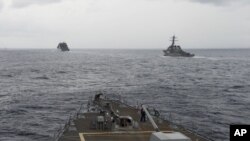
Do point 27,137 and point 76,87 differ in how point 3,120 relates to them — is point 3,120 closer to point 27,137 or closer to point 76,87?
point 27,137

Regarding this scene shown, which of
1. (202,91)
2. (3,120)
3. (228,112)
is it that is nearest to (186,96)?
(202,91)

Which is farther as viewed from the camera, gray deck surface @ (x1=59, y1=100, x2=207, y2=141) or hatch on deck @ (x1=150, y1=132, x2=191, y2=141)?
gray deck surface @ (x1=59, y1=100, x2=207, y2=141)

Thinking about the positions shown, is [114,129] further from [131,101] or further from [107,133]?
[131,101]

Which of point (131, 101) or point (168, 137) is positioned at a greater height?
point (168, 137)

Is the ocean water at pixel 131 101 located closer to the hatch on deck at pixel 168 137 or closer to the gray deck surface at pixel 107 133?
the gray deck surface at pixel 107 133

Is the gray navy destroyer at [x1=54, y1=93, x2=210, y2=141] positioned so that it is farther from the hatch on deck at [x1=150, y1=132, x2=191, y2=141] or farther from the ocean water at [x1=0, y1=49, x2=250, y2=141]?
the ocean water at [x1=0, y1=49, x2=250, y2=141]

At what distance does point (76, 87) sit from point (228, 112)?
156ft

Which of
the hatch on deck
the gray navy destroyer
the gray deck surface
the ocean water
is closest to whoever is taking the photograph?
the hatch on deck

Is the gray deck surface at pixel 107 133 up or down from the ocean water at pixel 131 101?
up

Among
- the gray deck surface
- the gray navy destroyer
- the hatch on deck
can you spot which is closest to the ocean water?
the gray navy destroyer

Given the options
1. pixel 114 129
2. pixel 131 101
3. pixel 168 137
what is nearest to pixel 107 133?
pixel 114 129

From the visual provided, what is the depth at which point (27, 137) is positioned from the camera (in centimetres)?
5159

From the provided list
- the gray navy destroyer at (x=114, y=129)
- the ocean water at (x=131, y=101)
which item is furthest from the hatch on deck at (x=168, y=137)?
the ocean water at (x=131, y=101)

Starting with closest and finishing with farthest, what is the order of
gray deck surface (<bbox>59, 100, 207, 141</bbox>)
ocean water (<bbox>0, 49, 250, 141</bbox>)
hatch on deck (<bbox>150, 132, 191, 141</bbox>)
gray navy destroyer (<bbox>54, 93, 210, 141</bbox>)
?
hatch on deck (<bbox>150, 132, 191, 141</bbox>) → gray deck surface (<bbox>59, 100, 207, 141</bbox>) → gray navy destroyer (<bbox>54, 93, 210, 141</bbox>) → ocean water (<bbox>0, 49, 250, 141</bbox>)
